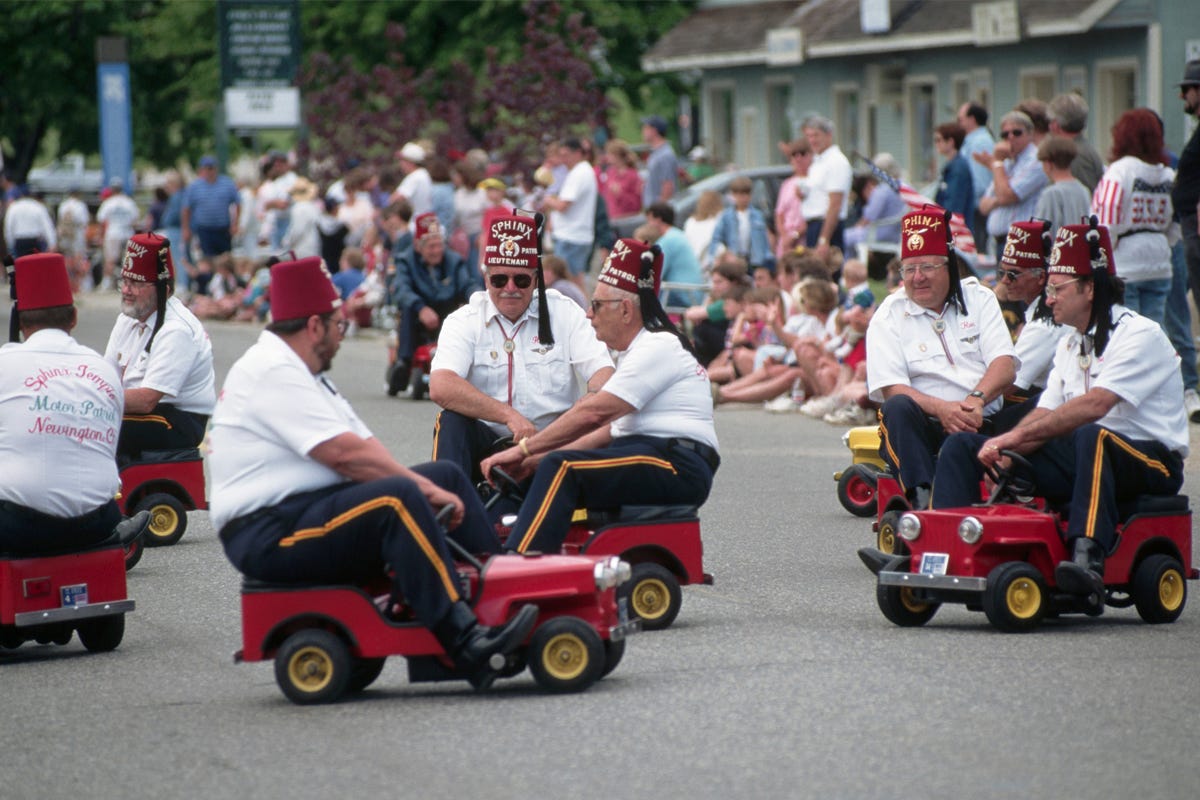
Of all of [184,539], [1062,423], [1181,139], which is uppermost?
[1181,139]

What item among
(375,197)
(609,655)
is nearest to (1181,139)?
(375,197)

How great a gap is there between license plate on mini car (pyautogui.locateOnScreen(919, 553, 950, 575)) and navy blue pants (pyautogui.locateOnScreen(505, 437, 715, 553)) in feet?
3.29

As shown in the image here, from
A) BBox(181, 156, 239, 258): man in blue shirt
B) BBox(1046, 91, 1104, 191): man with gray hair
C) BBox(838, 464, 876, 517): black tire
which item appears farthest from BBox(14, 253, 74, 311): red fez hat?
BBox(181, 156, 239, 258): man in blue shirt

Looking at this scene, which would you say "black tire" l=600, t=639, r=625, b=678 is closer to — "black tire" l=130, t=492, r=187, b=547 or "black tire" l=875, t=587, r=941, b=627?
"black tire" l=875, t=587, r=941, b=627

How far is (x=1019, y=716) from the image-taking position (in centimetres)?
687

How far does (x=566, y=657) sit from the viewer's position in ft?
24.2

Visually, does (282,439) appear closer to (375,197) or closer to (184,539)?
(184,539)

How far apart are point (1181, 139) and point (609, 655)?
23.3 metres

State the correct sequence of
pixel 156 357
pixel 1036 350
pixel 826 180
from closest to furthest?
pixel 1036 350, pixel 156 357, pixel 826 180

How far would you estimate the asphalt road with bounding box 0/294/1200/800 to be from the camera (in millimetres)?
6180

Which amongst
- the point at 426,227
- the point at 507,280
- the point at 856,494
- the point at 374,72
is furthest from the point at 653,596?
the point at 374,72

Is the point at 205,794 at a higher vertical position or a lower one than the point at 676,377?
lower

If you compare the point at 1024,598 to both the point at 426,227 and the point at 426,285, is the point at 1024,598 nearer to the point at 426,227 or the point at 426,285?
the point at 426,227

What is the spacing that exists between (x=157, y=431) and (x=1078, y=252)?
206 inches
